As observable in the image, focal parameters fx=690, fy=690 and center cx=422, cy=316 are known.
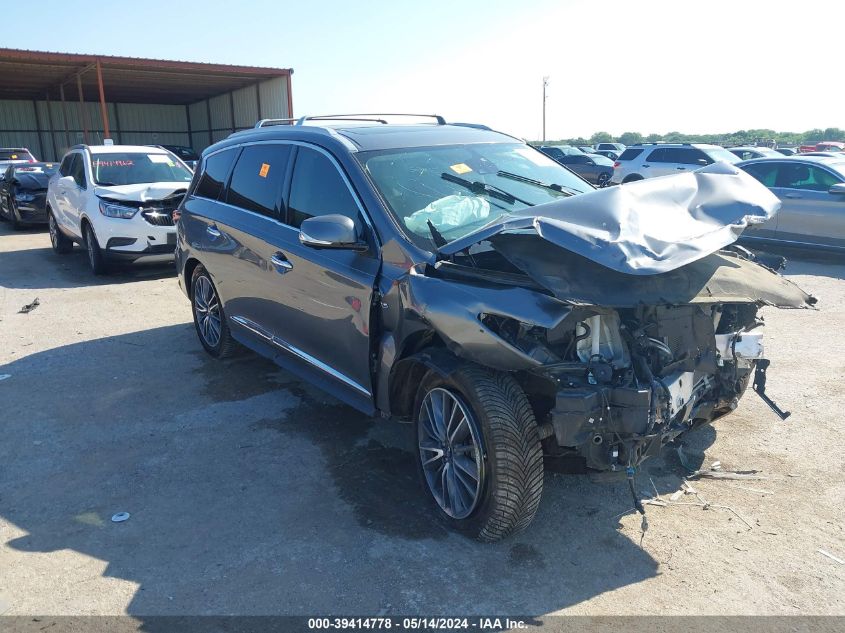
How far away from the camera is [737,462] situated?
417 cm

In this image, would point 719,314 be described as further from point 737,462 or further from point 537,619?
point 537,619

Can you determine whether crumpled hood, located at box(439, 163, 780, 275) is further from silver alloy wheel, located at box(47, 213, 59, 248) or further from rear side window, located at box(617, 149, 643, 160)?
rear side window, located at box(617, 149, 643, 160)

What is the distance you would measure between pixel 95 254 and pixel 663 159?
13.8 m

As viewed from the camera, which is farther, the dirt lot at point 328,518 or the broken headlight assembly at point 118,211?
the broken headlight assembly at point 118,211

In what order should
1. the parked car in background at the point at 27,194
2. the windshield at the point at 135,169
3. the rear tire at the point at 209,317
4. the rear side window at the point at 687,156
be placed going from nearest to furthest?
the rear tire at the point at 209,317 < the windshield at the point at 135,169 < the parked car in background at the point at 27,194 < the rear side window at the point at 687,156

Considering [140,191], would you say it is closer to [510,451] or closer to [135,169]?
[135,169]

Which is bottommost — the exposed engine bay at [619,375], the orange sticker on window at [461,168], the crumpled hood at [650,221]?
the exposed engine bay at [619,375]

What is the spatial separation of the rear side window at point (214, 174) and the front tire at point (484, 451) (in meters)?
3.11

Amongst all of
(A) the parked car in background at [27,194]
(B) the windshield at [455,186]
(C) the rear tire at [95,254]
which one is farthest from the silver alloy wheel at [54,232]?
(B) the windshield at [455,186]

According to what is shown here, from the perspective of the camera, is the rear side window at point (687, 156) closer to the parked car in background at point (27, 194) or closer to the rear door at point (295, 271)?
the rear door at point (295, 271)

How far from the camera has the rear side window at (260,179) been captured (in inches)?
193

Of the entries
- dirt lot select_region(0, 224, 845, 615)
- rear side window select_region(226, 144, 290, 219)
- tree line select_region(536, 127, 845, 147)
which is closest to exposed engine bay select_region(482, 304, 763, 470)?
dirt lot select_region(0, 224, 845, 615)

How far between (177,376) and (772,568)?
468 centimetres

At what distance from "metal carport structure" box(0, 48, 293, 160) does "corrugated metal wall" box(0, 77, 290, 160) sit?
0.05m
